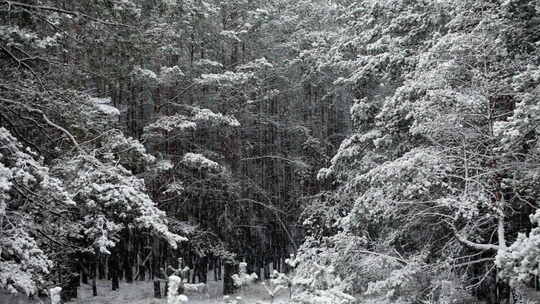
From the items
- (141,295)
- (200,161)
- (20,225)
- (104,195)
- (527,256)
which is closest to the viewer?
(527,256)

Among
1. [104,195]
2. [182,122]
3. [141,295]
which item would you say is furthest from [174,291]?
[141,295]

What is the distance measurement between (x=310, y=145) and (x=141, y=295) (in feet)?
27.3

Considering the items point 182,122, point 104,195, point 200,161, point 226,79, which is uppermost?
point 226,79

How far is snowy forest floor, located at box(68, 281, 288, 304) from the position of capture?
15.4 m

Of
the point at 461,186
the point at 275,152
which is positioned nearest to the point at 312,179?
the point at 275,152

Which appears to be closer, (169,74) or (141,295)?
(169,74)

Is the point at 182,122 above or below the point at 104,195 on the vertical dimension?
above

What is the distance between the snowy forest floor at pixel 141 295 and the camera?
15.4 meters

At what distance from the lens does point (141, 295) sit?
55.3 ft

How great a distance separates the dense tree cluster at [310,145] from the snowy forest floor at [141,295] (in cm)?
120

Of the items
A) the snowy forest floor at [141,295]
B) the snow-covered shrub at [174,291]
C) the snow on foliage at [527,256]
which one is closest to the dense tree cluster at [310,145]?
the snow on foliage at [527,256]

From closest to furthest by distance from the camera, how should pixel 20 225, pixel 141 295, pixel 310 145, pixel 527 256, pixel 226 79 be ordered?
pixel 527 256
pixel 20 225
pixel 226 79
pixel 141 295
pixel 310 145

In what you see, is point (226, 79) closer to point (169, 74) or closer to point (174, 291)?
point (169, 74)

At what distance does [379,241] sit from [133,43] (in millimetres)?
6881
